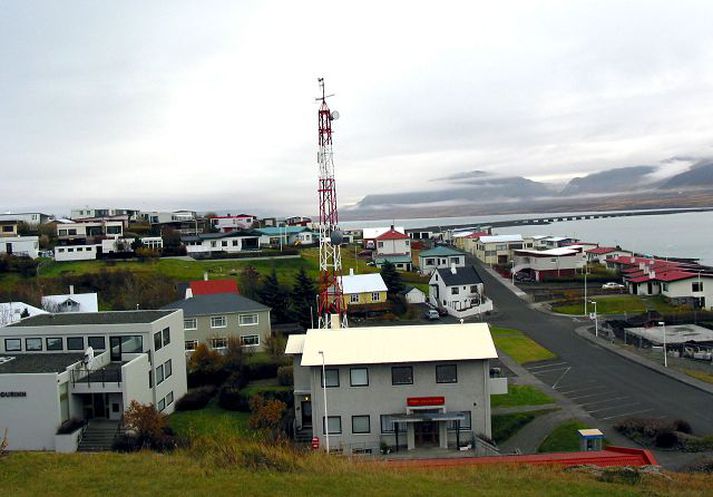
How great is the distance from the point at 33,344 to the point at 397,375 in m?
11.8

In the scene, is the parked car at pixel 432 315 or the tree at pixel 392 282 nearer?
the parked car at pixel 432 315

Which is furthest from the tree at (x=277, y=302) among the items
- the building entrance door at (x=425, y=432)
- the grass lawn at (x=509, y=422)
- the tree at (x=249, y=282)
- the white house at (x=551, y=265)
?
the white house at (x=551, y=265)

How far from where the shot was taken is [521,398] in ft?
66.6

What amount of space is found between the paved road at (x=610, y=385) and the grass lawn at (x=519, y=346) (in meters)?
0.55

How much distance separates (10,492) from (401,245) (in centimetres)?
4976

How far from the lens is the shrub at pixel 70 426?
1613cm

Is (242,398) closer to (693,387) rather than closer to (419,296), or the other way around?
(693,387)

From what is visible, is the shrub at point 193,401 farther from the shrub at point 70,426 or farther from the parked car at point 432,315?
the parked car at point 432,315

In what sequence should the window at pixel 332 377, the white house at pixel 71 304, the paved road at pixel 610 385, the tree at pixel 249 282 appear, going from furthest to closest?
1. the tree at pixel 249 282
2. the white house at pixel 71 304
3. the paved road at pixel 610 385
4. the window at pixel 332 377

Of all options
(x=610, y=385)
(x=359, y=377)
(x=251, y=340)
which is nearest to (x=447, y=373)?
(x=359, y=377)

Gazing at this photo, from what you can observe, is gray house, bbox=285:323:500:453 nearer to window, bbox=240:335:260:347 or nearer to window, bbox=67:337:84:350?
window, bbox=67:337:84:350

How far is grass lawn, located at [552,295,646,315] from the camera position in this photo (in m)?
37.2

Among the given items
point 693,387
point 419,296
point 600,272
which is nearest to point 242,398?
point 693,387

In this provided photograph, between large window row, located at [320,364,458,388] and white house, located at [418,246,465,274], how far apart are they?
32.8 meters
